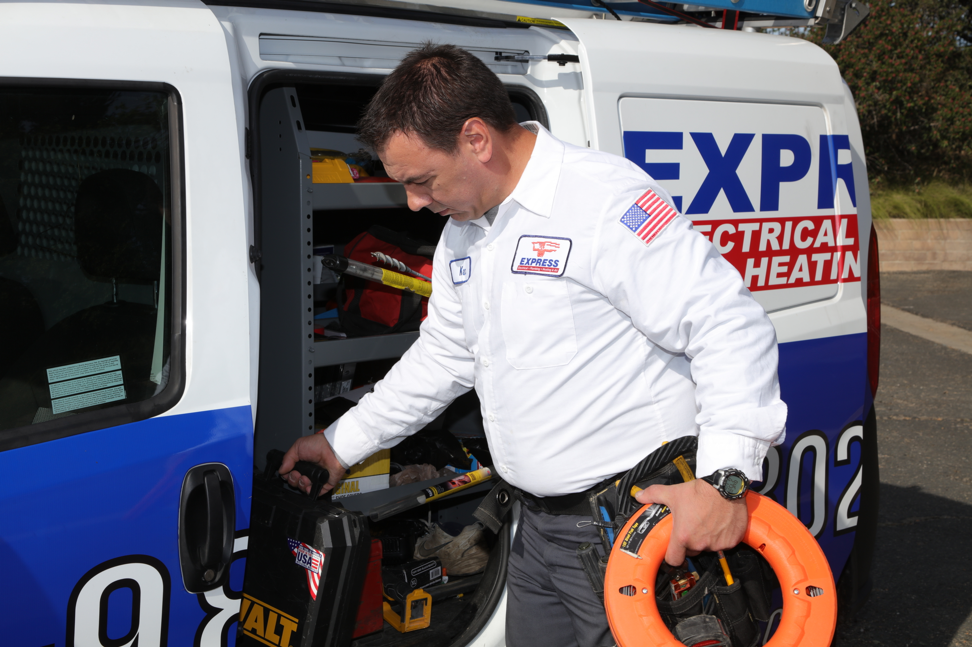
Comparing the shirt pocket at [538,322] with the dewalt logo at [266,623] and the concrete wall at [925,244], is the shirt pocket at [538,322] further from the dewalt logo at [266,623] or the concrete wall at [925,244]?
the concrete wall at [925,244]

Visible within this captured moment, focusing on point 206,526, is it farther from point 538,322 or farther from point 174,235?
point 538,322

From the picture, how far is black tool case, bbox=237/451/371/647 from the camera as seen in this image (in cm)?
171

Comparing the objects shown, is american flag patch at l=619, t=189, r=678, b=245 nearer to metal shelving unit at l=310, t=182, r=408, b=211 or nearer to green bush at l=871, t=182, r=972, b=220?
metal shelving unit at l=310, t=182, r=408, b=211

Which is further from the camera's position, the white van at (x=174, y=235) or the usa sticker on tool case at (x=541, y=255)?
the usa sticker on tool case at (x=541, y=255)

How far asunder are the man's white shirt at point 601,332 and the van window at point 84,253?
2.03ft

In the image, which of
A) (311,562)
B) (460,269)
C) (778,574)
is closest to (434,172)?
(460,269)

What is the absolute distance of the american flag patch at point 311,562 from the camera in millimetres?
1705

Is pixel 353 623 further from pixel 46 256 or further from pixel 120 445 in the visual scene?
pixel 46 256

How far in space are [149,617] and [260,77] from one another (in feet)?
3.47

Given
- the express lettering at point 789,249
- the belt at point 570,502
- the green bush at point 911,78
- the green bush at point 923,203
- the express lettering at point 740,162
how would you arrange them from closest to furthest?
1. the belt at point 570,502
2. the express lettering at point 740,162
3. the express lettering at point 789,249
4. the green bush at point 911,78
5. the green bush at point 923,203

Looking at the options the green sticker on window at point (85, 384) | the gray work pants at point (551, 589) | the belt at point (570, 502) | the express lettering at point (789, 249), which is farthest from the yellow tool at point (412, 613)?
the express lettering at point (789, 249)

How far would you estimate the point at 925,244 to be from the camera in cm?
1156

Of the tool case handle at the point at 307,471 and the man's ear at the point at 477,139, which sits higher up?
the man's ear at the point at 477,139

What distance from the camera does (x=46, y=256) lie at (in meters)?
1.48
